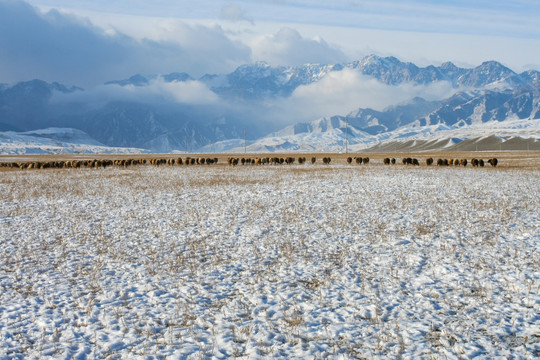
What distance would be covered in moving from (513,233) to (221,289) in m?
10.5

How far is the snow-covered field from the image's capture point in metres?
8.03

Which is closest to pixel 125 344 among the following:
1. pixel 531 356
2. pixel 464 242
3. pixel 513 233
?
pixel 531 356

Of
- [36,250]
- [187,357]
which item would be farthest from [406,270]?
[36,250]

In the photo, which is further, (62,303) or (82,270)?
(82,270)

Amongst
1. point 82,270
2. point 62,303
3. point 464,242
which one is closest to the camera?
point 62,303

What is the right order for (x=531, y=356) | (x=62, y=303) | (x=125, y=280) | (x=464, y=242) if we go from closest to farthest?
(x=531, y=356) → (x=62, y=303) → (x=125, y=280) → (x=464, y=242)

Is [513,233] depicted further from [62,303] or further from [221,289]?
[62,303]

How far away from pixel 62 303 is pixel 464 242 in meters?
11.8

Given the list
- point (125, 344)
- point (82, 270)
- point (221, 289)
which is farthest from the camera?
point (82, 270)

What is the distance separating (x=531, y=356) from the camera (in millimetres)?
7387

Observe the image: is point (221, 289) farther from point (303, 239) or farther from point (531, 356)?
point (531, 356)

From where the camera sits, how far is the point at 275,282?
11047 millimetres

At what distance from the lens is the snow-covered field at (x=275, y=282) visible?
26.3ft

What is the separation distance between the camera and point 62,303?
9867 mm
